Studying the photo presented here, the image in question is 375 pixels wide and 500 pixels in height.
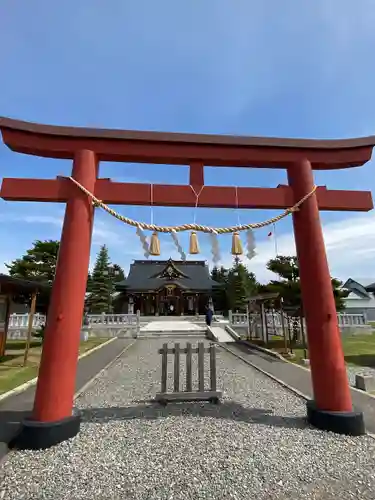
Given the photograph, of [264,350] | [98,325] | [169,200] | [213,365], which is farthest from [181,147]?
[98,325]

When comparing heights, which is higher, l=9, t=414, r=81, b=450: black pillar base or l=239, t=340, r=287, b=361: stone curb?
l=239, t=340, r=287, b=361: stone curb

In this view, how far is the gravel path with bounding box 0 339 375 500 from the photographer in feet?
9.70

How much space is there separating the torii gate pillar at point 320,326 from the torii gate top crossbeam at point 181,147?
428mm

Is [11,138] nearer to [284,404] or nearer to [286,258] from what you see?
[284,404]

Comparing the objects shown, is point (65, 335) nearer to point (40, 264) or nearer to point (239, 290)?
→ point (40, 264)

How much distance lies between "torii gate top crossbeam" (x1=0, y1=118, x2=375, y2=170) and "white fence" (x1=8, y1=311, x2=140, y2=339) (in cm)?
1697

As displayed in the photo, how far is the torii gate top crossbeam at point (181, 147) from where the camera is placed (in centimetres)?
479

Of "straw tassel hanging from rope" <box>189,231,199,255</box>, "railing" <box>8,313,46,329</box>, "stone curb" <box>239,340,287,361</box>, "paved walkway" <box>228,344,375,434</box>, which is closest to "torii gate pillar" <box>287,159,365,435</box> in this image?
"paved walkway" <box>228,344,375,434</box>

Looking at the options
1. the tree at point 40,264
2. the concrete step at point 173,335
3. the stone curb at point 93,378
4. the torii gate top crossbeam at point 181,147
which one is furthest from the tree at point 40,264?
the torii gate top crossbeam at point 181,147

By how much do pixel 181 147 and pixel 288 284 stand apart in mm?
11850

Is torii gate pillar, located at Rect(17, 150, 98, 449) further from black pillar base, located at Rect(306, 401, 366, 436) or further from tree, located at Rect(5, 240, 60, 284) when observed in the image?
tree, located at Rect(5, 240, 60, 284)

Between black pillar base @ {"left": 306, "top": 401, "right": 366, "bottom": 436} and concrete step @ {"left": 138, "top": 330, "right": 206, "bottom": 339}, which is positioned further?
concrete step @ {"left": 138, "top": 330, "right": 206, "bottom": 339}

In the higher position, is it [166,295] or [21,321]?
[166,295]

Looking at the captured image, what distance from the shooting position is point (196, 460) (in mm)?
3484
